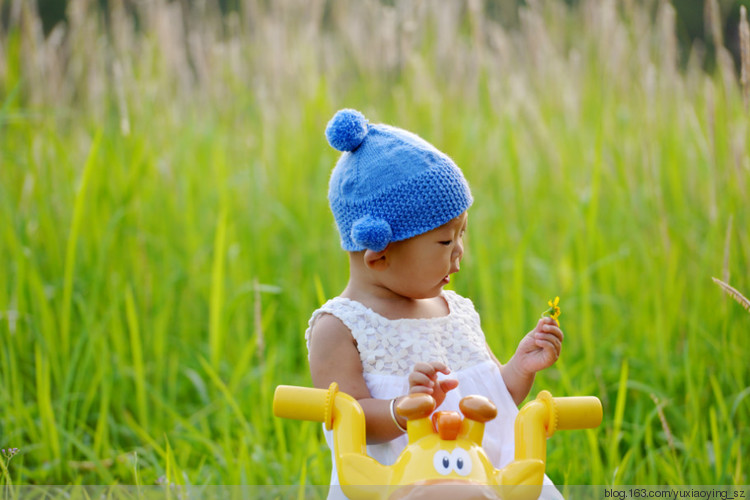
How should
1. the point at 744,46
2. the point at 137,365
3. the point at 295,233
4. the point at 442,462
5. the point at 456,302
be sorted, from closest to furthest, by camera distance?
the point at 442,462 < the point at 456,302 < the point at 744,46 < the point at 137,365 < the point at 295,233

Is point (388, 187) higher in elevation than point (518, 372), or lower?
higher

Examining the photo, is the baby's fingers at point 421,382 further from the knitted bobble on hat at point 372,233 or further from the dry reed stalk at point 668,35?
the dry reed stalk at point 668,35

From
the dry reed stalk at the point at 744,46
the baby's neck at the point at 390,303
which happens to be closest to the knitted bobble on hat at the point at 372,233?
the baby's neck at the point at 390,303

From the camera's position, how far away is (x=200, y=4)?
Result: 3766 mm

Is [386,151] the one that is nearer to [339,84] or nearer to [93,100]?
[93,100]

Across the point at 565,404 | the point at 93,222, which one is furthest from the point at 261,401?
the point at 565,404

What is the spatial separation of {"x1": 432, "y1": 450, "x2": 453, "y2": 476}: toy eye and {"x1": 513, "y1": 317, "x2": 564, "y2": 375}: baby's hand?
1.19 ft

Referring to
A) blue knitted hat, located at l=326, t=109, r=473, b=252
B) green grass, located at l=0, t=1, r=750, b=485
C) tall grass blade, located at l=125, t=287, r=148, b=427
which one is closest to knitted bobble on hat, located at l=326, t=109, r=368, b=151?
blue knitted hat, located at l=326, t=109, r=473, b=252

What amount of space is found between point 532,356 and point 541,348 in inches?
1.1

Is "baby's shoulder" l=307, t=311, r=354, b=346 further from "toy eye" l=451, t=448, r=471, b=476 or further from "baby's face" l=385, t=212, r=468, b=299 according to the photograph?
"toy eye" l=451, t=448, r=471, b=476

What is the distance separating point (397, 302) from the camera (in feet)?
5.46

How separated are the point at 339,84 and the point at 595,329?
75.7 inches

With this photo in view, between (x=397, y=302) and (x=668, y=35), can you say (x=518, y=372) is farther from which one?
(x=668, y=35)

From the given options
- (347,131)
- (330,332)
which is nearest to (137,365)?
(330,332)
